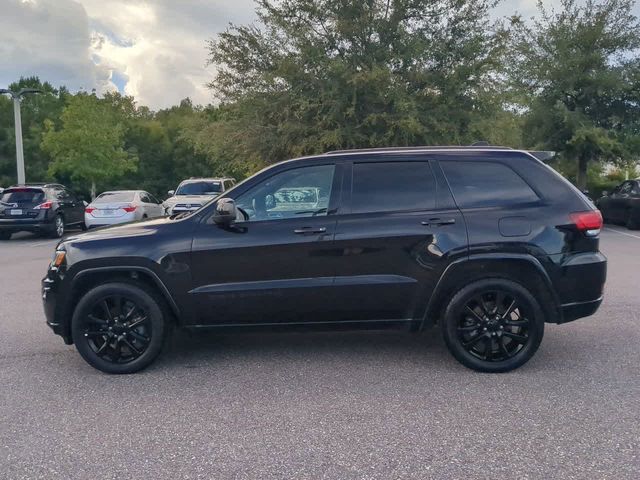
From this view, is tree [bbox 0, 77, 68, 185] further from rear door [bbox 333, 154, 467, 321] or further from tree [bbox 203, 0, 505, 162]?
rear door [bbox 333, 154, 467, 321]

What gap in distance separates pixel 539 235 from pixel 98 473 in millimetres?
3624

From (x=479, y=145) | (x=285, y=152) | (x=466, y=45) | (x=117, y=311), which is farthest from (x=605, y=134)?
(x=117, y=311)

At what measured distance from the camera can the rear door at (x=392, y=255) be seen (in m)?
4.67

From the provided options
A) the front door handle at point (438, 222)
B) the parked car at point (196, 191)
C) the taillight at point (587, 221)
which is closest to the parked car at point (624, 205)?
the parked car at point (196, 191)

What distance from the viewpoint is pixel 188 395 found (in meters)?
4.31

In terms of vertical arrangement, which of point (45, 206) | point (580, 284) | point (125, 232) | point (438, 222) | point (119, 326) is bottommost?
point (119, 326)

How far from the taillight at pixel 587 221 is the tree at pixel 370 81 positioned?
14313 mm

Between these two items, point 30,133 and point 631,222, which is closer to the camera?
point 631,222

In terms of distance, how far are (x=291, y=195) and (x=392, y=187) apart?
2.84ft

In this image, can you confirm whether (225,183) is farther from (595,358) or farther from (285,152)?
(595,358)

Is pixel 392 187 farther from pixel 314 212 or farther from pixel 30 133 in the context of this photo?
pixel 30 133

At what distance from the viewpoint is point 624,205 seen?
18.0 m

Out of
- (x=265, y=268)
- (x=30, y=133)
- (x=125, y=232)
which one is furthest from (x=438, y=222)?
(x=30, y=133)

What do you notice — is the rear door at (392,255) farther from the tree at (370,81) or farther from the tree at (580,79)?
the tree at (580,79)
